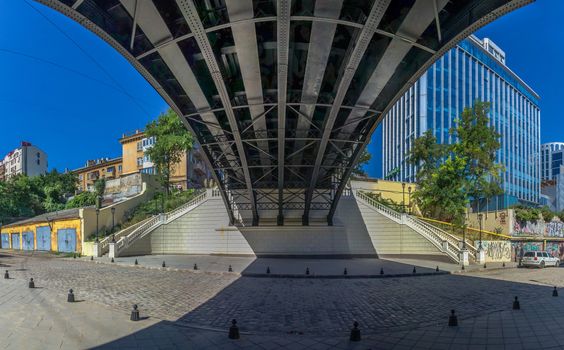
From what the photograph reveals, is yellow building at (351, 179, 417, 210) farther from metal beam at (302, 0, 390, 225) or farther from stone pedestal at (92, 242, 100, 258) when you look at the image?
stone pedestal at (92, 242, 100, 258)

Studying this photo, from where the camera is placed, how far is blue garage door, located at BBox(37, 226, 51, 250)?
35656 millimetres

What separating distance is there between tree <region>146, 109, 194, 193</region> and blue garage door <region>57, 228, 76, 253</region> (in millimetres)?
10824

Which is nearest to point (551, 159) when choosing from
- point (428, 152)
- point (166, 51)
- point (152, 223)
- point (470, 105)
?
point (470, 105)

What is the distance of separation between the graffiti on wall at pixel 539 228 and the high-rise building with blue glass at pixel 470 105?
69.1 feet

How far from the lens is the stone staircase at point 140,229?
26.6 meters

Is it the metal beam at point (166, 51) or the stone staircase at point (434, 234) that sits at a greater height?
the metal beam at point (166, 51)

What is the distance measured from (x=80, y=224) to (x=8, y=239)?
26873 millimetres

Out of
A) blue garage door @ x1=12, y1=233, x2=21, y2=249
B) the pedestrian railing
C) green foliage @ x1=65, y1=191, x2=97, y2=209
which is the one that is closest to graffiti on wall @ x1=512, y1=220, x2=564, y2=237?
the pedestrian railing

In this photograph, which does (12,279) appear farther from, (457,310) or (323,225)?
(323,225)

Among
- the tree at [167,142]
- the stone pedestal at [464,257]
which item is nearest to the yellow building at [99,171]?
the tree at [167,142]

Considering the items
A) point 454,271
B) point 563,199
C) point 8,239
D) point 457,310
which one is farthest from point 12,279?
point 563,199

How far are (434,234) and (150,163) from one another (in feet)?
149

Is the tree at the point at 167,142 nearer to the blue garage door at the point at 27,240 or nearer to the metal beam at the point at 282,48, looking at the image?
the blue garage door at the point at 27,240

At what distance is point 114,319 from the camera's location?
28.4ft
